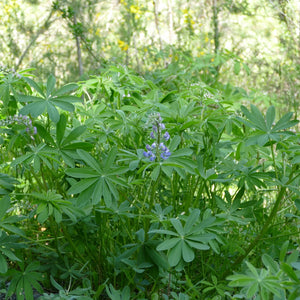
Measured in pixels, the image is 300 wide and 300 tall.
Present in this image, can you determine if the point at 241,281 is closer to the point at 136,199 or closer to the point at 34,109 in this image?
the point at 136,199

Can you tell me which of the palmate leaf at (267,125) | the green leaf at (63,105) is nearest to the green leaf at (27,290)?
the green leaf at (63,105)

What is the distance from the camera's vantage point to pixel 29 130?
150 cm

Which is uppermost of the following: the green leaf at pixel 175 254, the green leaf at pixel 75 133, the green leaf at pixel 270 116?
the green leaf at pixel 270 116

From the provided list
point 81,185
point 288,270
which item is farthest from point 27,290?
point 288,270

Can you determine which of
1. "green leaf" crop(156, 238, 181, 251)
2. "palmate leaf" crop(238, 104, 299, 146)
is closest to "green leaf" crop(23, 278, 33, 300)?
"green leaf" crop(156, 238, 181, 251)

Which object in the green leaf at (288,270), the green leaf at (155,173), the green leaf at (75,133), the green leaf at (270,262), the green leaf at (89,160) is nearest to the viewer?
the green leaf at (288,270)

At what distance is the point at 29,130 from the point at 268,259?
3.04 ft

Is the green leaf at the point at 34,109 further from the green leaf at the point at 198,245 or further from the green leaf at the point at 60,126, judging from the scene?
the green leaf at the point at 198,245

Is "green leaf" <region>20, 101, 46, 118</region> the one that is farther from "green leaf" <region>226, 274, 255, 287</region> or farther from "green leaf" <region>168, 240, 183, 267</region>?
"green leaf" <region>226, 274, 255, 287</region>

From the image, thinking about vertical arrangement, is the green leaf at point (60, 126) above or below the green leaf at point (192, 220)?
above

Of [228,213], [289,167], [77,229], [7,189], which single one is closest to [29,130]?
[7,189]

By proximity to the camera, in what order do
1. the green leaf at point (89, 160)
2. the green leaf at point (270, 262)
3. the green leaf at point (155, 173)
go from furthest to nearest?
the green leaf at point (89, 160), the green leaf at point (155, 173), the green leaf at point (270, 262)

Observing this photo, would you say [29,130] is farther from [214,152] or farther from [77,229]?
[214,152]

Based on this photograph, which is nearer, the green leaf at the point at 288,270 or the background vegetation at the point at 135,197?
the green leaf at the point at 288,270
